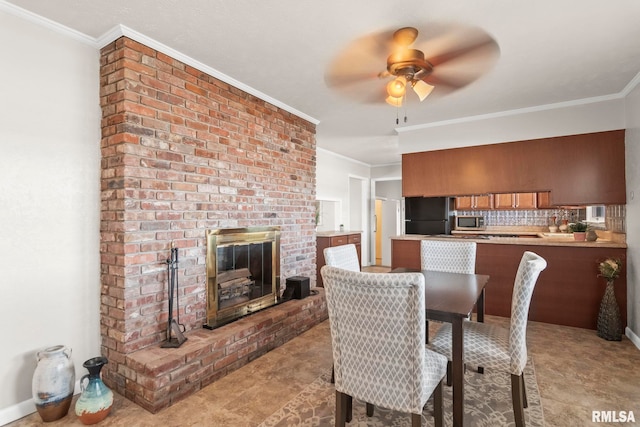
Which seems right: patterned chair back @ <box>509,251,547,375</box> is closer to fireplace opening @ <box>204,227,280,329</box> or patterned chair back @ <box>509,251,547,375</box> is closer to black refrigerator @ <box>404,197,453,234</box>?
fireplace opening @ <box>204,227,280,329</box>

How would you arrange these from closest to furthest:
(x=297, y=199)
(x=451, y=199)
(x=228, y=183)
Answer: (x=228, y=183) < (x=297, y=199) < (x=451, y=199)

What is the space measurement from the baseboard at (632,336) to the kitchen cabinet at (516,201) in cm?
294

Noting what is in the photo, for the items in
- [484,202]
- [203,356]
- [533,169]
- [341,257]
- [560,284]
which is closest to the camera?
[203,356]

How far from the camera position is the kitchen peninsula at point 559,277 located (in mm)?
3492

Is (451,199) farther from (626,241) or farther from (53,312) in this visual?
(53,312)

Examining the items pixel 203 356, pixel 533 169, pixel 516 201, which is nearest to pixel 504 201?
pixel 516 201

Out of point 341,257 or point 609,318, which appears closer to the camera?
point 341,257

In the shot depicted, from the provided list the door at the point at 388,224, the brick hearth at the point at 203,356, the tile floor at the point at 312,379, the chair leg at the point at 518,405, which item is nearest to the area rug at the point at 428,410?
the tile floor at the point at 312,379

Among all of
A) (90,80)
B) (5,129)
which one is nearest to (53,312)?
(5,129)

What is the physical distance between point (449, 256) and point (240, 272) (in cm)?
203

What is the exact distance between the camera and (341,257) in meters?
2.74

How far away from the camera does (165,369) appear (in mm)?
2117

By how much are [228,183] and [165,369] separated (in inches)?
62.5

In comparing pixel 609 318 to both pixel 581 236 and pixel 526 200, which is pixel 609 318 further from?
pixel 526 200
